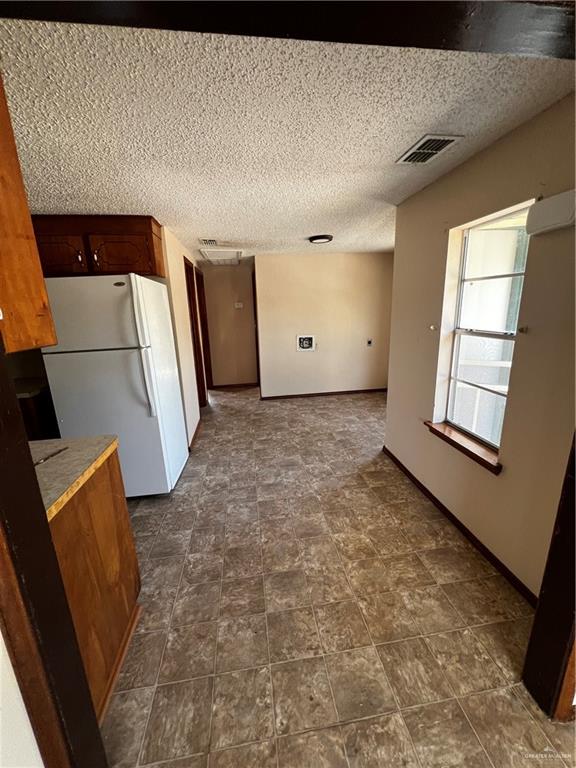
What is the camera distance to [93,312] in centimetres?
208

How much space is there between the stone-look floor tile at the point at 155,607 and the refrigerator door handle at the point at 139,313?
1.56 meters

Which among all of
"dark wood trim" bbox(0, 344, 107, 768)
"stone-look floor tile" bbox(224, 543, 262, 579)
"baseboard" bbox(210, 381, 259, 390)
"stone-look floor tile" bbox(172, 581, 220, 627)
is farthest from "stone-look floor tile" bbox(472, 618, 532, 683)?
"baseboard" bbox(210, 381, 259, 390)

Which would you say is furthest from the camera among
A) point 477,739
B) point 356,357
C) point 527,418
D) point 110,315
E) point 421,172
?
point 356,357

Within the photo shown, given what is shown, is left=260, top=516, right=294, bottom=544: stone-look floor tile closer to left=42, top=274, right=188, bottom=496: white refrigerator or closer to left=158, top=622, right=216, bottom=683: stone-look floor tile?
left=158, top=622, right=216, bottom=683: stone-look floor tile

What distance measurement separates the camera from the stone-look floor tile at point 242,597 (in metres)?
1.54

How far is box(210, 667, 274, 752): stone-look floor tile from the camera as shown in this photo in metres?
1.08

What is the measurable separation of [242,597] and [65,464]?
3.74 feet

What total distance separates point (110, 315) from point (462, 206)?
2417mm

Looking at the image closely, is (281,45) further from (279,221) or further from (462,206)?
(279,221)

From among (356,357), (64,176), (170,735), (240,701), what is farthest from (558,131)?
(356,357)

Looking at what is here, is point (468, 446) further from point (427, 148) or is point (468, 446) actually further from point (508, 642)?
point (427, 148)

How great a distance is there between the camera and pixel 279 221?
2.85m

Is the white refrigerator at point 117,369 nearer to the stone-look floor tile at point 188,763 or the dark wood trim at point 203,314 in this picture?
the stone-look floor tile at point 188,763

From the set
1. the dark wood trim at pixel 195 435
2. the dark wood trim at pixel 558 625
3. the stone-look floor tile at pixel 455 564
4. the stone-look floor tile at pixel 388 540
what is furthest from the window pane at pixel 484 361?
the dark wood trim at pixel 195 435
